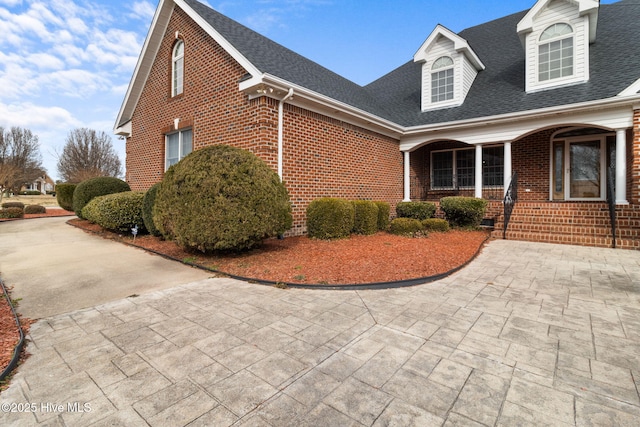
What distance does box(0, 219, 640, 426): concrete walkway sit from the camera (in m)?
1.77

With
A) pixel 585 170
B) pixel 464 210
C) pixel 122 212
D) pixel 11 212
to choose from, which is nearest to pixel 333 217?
pixel 464 210

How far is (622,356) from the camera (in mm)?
2428

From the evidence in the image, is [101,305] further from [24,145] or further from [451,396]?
[24,145]

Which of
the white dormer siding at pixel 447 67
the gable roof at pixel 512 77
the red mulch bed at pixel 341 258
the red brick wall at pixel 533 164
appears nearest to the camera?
the red mulch bed at pixel 341 258

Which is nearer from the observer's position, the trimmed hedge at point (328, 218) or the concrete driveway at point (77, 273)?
the concrete driveway at point (77, 273)

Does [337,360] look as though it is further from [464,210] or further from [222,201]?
[464,210]

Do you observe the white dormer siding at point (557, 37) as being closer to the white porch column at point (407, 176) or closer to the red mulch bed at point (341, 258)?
the white porch column at point (407, 176)

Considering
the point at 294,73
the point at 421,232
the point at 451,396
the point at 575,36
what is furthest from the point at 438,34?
the point at 451,396

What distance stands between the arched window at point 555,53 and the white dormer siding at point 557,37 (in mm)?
28

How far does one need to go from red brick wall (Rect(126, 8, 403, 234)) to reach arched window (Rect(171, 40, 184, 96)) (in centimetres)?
18

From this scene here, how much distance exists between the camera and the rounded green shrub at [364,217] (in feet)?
26.2

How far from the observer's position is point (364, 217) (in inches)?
316

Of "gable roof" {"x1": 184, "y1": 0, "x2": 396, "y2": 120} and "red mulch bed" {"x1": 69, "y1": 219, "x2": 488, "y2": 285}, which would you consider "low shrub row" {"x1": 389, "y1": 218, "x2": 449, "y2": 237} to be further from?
"gable roof" {"x1": 184, "y1": 0, "x2": 396, "y2": 120}

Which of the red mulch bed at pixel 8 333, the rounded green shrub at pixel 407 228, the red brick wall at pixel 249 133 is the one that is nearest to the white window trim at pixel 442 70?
the red brick wall at pixel 249 133
